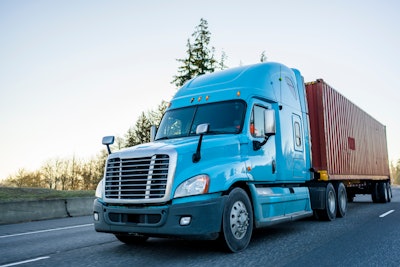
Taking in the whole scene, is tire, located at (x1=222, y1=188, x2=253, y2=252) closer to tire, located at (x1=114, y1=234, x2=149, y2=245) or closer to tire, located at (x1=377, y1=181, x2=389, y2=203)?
tire, located at (x1=114, y1=234, x2=149, y2=245)

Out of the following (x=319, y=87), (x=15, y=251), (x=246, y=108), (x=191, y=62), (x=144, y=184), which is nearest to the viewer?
(x=144, y=184)

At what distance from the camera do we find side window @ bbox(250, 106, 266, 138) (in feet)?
22.1

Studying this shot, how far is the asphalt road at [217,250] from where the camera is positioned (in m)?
5.18

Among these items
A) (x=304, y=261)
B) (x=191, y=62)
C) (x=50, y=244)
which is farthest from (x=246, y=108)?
(x=191, y=62)

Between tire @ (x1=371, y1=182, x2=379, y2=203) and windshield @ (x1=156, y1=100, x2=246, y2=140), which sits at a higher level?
windshield @ (x1=156, y1=100, x2=246, y2=140)

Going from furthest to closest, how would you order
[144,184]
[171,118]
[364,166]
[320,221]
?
[364,166], [320,221], [171,118], [144,184]

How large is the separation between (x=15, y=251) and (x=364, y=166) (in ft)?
42.5

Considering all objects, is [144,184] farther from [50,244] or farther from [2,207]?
[2,207]

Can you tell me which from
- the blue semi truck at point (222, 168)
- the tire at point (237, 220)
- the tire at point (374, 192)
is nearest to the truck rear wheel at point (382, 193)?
the tire at point (374, 192)

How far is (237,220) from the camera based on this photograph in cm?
583

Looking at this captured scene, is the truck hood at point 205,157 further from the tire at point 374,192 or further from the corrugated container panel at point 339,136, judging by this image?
the tire at point 374,192

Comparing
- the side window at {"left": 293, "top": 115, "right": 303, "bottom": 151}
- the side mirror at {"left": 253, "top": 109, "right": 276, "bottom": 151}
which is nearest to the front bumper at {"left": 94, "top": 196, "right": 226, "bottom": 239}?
the side mirror at {"left": 253, "top": 109, "right": 276, "bottom": 151}

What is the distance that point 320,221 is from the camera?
1007cm

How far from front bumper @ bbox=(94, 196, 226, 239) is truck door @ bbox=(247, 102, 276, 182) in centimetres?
125
